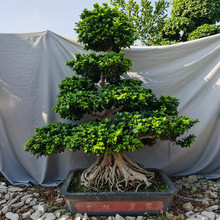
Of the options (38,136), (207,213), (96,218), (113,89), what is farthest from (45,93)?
(207,213)

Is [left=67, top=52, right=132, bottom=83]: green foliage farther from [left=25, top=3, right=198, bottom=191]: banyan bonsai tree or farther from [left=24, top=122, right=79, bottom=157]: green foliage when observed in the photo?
[left=24, top=122, right=79, bottom=157]: green foliage

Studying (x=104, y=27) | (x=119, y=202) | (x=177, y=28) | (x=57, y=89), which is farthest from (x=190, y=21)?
(x=119, y=202)

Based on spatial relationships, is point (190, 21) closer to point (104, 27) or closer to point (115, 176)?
point (104, 27)

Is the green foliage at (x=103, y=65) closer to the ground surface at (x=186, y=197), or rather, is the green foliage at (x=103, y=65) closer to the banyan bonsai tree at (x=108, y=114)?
the banyan bonsai tree at (x=108, y=114)

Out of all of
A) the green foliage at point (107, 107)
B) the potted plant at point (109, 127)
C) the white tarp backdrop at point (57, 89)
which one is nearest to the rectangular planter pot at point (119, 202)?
the potted plant at point (109, 127)

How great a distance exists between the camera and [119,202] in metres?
1.77

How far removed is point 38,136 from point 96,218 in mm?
973

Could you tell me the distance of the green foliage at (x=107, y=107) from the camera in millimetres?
1674

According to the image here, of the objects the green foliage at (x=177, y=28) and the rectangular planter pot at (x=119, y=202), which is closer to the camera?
the rectangular planter pot at (x=119, y=202)

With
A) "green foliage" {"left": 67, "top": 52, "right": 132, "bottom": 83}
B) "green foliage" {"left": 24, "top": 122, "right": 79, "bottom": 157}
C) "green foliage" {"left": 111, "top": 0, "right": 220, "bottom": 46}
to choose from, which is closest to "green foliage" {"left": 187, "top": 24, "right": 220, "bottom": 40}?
"green foliage" {"left": 111, "top": 0, "right": 220, "bottom": 46}

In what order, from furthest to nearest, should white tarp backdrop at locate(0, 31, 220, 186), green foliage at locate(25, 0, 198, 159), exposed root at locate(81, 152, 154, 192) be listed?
white tarp backdrop at locate(0, 31, 220, 186) → exposed root at locate(81, 152, 154, 192) → green foliage at locate(25, 0, 198, 159)

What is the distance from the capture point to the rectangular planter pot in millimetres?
1746

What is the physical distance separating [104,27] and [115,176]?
1.60 m

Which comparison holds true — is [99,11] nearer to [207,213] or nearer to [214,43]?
[214,43]
